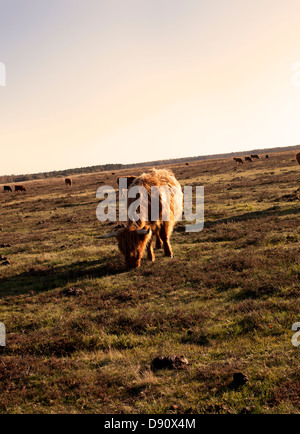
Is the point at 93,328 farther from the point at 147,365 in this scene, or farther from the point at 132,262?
the point at 132,262

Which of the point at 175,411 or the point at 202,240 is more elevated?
the point at 202,240

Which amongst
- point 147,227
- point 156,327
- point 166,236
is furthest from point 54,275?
point 156,327

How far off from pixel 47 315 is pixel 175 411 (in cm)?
422

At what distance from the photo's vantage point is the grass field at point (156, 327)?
400 centimetres

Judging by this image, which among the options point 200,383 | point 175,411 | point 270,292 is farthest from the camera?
point 270,292

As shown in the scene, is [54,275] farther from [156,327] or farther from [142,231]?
[156,327]

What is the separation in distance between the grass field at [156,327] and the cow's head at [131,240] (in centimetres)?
72

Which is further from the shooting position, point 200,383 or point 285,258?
point 285,258

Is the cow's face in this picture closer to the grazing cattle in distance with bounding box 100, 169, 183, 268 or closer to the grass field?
the grazing cattle in distance with bounding box 100, 169, 183, 268

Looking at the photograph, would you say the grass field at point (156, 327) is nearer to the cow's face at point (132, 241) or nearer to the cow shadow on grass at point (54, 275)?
the cow shadow on grass at point (54, 275)

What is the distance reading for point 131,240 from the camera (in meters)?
8.27

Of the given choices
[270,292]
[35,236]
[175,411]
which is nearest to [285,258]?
[270,292]

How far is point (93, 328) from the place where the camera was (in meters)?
6.00
